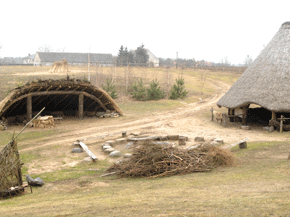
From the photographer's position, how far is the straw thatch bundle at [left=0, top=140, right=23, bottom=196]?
778 centimetres

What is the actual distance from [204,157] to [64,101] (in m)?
14.7

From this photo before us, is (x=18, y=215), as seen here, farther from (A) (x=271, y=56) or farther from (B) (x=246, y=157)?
(A) (x=271, y=56)

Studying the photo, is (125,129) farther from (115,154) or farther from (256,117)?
(256,117)

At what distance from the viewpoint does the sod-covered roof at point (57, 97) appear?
17109 millimetres

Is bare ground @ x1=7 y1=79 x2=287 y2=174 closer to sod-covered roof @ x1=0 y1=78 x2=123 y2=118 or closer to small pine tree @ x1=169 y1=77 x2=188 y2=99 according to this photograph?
sod-covered roof @ x1=0 y1=78 x2=123 y2=118

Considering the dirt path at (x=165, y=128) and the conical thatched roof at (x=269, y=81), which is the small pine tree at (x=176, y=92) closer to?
the dirt path at (x=165, y=128)

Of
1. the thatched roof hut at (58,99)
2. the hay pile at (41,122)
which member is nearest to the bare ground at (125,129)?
the hay pile at (41,122)

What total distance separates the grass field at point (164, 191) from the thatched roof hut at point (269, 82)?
4535 millimetres

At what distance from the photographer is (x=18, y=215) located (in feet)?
19.4

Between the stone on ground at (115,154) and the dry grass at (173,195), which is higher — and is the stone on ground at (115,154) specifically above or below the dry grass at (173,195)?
below

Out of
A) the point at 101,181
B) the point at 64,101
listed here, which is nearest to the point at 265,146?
the point at 101,181

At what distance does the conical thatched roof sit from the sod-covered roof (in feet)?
28.8

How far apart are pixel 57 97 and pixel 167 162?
13.6 meters

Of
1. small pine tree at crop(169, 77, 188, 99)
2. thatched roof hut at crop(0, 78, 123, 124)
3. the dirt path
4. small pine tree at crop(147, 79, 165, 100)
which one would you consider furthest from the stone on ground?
small pine tree at crop(169, 77, 188, 99)
